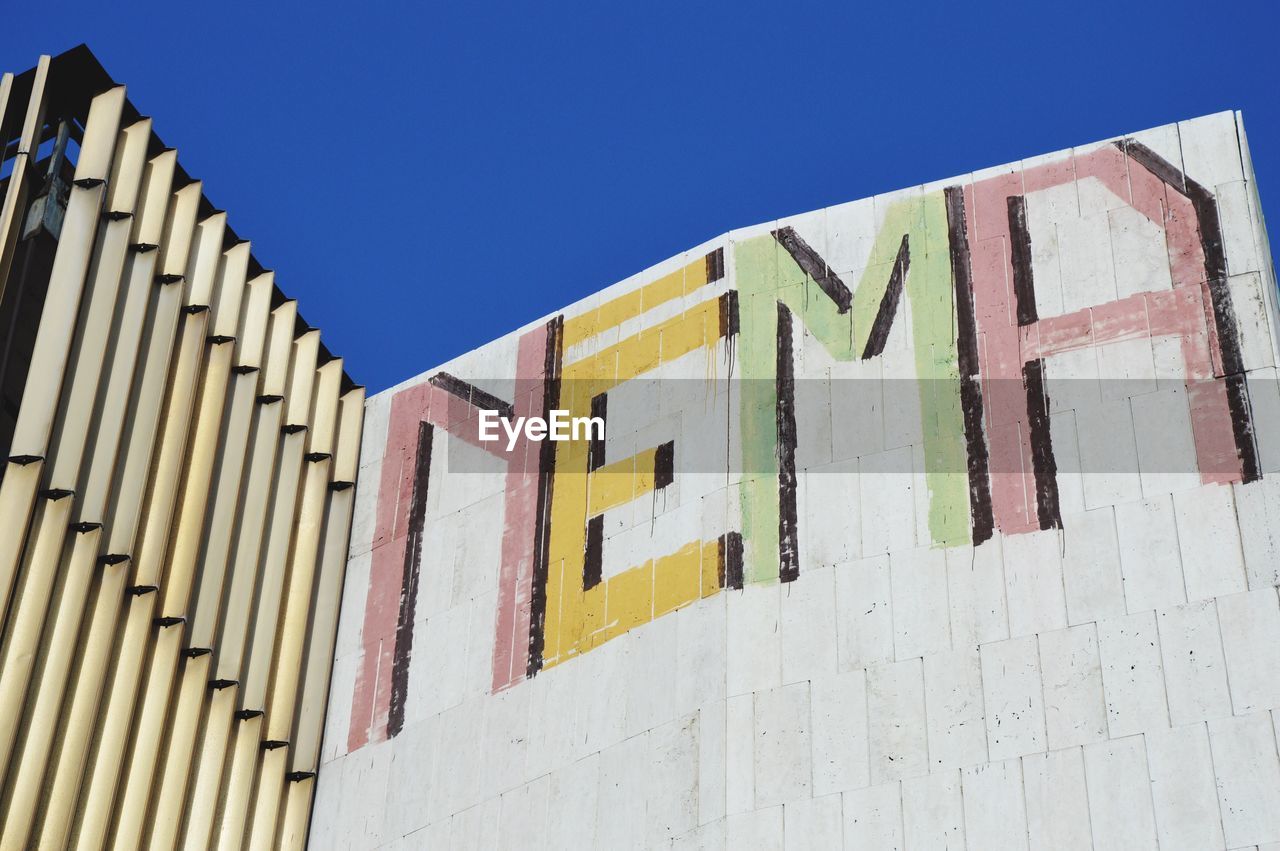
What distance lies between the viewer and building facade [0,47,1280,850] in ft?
60.5

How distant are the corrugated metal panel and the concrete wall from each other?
1.33 m

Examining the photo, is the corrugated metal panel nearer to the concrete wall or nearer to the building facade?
the building facade

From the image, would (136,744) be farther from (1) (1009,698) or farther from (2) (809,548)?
(1) (1009,698)

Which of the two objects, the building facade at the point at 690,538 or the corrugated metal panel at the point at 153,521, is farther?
the corrugated metal panel at the point at 153,521

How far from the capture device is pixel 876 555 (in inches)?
794

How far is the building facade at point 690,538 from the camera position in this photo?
18438 millimetres

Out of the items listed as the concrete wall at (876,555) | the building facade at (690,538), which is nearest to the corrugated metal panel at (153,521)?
the building facade at (690,538)

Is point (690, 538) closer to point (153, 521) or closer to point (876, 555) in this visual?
point (876, 555)

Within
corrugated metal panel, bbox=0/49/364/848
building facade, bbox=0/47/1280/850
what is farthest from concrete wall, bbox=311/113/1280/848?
corrugated metal panel, bbox=0/49/364/848

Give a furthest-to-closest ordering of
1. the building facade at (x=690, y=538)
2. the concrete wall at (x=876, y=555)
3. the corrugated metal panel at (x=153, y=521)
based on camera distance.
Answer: the corrugated metal panel at (x=153, y=521) → the building facade at (x=690, y=538) → the concrete wall at (x=876, y=555)

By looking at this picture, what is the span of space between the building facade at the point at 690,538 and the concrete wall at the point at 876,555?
0.04 meters

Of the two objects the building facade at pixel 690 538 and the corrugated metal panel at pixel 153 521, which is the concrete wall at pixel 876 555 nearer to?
the building facade at pixel 690 538

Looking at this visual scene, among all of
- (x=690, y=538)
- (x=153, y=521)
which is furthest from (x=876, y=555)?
(x=153, y=521)

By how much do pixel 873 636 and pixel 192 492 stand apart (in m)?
8.31
